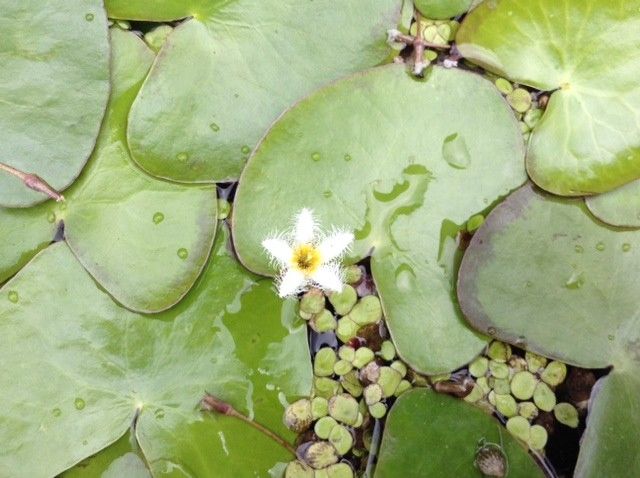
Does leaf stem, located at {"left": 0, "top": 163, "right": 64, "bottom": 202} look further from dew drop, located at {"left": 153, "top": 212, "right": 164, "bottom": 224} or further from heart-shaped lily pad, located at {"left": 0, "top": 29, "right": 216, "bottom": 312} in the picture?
dew drop, located at {"left": 153, "top": 212, "right": 164, "bottom": 224}

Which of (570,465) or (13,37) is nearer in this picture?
(13,37)

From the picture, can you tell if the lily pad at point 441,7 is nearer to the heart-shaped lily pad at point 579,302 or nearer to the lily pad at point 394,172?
the lily pad at point 394,172

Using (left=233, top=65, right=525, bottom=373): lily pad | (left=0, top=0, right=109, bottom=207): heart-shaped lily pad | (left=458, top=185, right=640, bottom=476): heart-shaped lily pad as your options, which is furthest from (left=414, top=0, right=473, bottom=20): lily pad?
(left=0, top=0, right=109, bottom=207): heart-shaped lily pad

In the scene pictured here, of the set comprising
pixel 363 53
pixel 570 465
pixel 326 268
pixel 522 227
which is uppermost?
pixel 363 53

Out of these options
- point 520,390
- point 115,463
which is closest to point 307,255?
point 520,390

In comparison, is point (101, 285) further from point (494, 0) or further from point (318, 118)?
point (494, 0)

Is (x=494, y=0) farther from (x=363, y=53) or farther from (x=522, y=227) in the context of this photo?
(x=522, y=227)

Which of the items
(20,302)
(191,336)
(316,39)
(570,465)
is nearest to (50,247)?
(20,302)

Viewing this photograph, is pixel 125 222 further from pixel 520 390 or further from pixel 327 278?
pixel 520 390

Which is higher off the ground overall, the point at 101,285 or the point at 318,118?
the point at 318,118
